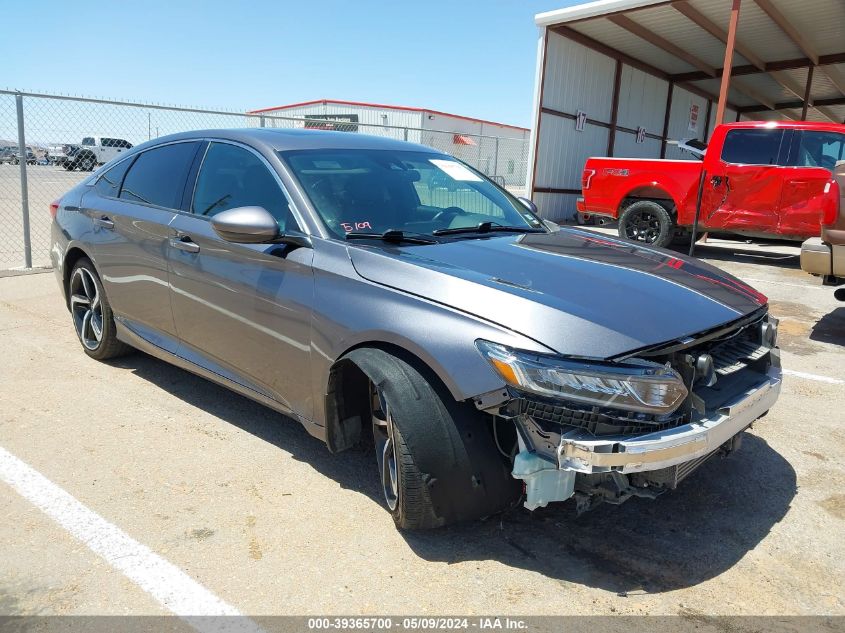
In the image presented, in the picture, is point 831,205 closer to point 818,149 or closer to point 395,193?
point 395,193

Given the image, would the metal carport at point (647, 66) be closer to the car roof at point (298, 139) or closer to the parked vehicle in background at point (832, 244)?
the parked vehicle in background at point (832, 244)

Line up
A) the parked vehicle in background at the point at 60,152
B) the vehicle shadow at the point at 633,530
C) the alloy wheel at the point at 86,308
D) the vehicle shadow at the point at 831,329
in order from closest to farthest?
the vehicle shadow at the point at 633,530 → the alloy wheel at the point at 86,308 → the vehicle shadow at the point at 831,329 → the parked vehicle in background at the point at 60,152

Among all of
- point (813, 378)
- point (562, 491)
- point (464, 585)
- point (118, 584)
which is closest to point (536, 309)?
point (562, 491)

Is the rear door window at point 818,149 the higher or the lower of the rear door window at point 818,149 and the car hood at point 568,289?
the higher

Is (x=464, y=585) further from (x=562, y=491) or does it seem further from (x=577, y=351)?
(x=577, y=351)

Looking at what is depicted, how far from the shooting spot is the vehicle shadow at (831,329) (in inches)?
232

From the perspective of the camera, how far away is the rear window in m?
9.61

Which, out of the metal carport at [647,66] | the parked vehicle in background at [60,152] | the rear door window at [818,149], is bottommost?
the parked vehicle in background at [60,152]

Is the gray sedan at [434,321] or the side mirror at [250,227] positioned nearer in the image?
the gray sedan at [434,321]

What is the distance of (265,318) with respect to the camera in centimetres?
316

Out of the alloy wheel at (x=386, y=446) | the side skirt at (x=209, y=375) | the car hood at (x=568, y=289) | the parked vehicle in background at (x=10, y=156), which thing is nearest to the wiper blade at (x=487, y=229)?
the car hood at (x=568, y=289)

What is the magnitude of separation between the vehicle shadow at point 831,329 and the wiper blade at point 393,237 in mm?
4507

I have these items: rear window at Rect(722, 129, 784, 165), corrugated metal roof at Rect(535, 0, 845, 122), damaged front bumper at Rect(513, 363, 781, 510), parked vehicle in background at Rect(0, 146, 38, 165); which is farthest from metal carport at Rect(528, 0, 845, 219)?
damaged front bumper at Rect(513, 363, 781, 510)

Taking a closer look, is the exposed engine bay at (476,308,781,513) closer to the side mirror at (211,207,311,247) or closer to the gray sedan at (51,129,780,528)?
the gray sedan at (51,129,780,528)
